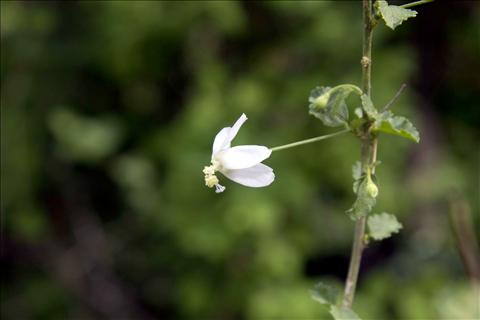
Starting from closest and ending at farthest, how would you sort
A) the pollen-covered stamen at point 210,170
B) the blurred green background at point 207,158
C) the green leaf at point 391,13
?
the green leaf at point 391,13, the pollen-covered stamen at point 210,170, the blurred green background at point 207,158

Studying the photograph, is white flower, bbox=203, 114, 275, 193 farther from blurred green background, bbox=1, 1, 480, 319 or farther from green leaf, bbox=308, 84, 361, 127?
blurred green background, bbox=1, 1, 480, 319

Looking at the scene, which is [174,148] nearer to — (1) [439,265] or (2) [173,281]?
(2) [173,281]

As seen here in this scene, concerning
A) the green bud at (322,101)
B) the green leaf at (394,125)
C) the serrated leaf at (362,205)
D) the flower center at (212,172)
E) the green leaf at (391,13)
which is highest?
the green leaf at (391,13)

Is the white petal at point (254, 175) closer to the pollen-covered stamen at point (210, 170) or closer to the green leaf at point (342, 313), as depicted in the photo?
the pollen-covered stamen at point (210, 170)

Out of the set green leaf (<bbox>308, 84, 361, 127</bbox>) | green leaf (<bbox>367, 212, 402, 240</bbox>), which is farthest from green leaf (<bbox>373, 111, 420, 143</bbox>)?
green leaf (<bbox>367, 212, 402, 240</bbox>)

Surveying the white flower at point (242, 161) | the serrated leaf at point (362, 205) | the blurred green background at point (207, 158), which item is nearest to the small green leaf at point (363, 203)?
the serrated leaf at point (362, 205)
